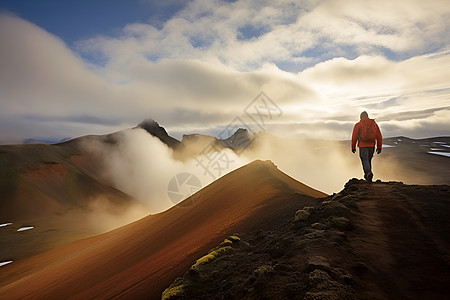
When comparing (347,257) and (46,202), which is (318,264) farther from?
(46,202)

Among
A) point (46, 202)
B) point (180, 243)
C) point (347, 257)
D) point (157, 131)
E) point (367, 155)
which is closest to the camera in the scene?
point (347, 257)

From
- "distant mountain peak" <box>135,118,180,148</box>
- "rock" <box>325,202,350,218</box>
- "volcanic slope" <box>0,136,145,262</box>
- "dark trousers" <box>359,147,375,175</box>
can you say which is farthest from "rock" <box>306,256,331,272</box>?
"distant mountain peak" <box>135,118,180,148</box>

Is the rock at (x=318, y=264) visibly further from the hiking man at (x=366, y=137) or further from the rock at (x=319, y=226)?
the hiking man at (x=366, y=137)

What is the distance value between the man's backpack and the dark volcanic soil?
316 cm

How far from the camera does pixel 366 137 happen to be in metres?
11.2

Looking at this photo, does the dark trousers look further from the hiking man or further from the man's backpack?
the man's backpack

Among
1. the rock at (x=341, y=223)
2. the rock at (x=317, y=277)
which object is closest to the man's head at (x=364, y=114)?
the rock at (x=341, y=223)

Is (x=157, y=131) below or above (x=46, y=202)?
above

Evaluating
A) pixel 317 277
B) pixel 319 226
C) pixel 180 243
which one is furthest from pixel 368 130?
pixel 180 243

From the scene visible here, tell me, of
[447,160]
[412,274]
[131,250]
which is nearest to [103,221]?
[131,250]

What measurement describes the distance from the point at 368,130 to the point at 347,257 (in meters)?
8.04

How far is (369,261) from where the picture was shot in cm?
493

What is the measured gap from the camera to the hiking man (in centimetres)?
1112

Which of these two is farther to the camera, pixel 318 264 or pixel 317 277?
pixel 318 264
